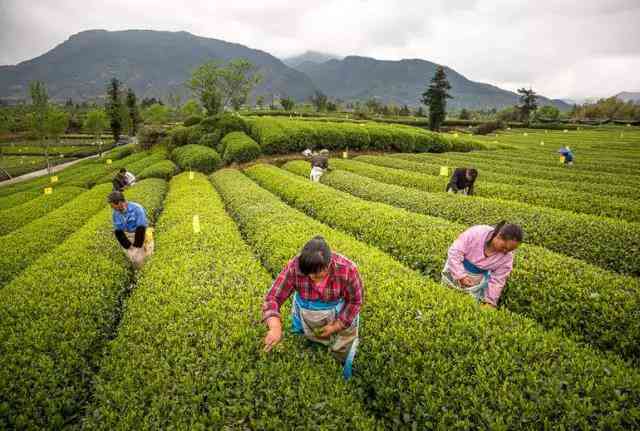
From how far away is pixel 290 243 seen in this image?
7.52 metres

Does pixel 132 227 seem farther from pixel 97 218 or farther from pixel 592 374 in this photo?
pixel 592 374

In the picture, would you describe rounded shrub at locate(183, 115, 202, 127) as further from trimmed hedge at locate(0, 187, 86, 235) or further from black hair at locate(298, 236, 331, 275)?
black hair at locate(298, 236, 331, 275)

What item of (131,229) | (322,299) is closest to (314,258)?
(322,299)

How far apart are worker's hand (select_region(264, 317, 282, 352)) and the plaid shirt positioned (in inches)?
3.1

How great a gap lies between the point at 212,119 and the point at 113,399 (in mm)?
29234

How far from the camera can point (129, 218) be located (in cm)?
705

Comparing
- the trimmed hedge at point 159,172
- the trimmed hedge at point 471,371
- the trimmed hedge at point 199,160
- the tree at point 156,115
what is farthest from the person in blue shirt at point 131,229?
the tree at point 156,115

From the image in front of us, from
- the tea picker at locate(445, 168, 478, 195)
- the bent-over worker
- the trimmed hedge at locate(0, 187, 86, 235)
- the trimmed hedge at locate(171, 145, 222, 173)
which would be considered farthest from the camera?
the trimmed hedge at locate(171, 145, 222, 173)

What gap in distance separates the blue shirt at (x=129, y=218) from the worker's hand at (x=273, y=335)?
5.11m

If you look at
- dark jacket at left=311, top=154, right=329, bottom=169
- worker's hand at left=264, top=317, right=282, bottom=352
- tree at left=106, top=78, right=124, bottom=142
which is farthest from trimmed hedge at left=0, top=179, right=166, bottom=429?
tree at left=106, top=78, right=124, bottom=142

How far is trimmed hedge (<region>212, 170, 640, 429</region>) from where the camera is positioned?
3.28 m

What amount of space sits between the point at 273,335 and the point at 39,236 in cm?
1087

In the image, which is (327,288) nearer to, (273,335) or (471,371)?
(273,335)

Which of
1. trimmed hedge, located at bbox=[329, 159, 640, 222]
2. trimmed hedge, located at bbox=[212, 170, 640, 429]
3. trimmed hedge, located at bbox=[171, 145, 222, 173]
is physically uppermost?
trimmed hedge, located at bbox=[329, 159, 640, 222]
